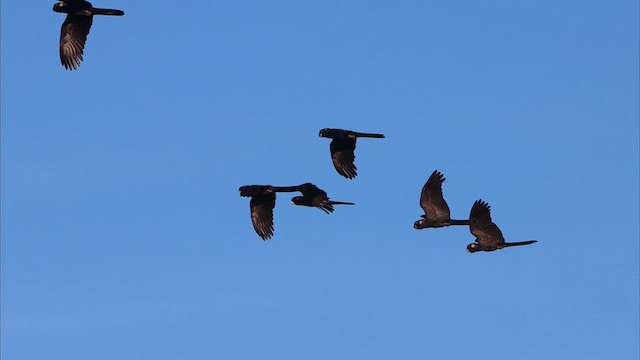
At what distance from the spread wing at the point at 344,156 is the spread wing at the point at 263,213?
3.64 metres

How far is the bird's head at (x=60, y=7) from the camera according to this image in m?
52.2

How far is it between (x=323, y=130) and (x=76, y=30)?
411 inches

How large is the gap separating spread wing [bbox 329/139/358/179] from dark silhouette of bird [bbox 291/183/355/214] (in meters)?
1.76

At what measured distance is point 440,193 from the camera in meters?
53.8

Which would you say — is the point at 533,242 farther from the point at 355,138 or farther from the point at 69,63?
the point at 69,63

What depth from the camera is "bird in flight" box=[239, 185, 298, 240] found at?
54469 mm

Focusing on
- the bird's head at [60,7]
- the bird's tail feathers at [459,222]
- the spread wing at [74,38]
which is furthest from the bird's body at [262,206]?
the bird's head at [60,7]

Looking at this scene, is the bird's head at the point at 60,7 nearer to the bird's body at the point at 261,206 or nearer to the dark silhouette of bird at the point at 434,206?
the bird's body at the point at 261,206

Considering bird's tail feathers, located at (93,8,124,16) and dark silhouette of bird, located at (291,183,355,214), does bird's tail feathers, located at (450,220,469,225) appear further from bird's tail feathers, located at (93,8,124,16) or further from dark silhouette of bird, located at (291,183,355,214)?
bird's tail feathers, located at (93,8,124,16)

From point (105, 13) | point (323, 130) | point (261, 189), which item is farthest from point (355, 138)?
point (105, 13)

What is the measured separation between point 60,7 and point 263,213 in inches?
456

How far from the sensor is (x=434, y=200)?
177 feet

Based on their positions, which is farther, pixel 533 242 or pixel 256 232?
pixel 256 232

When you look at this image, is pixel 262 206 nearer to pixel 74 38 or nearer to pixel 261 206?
pixel 261 206
